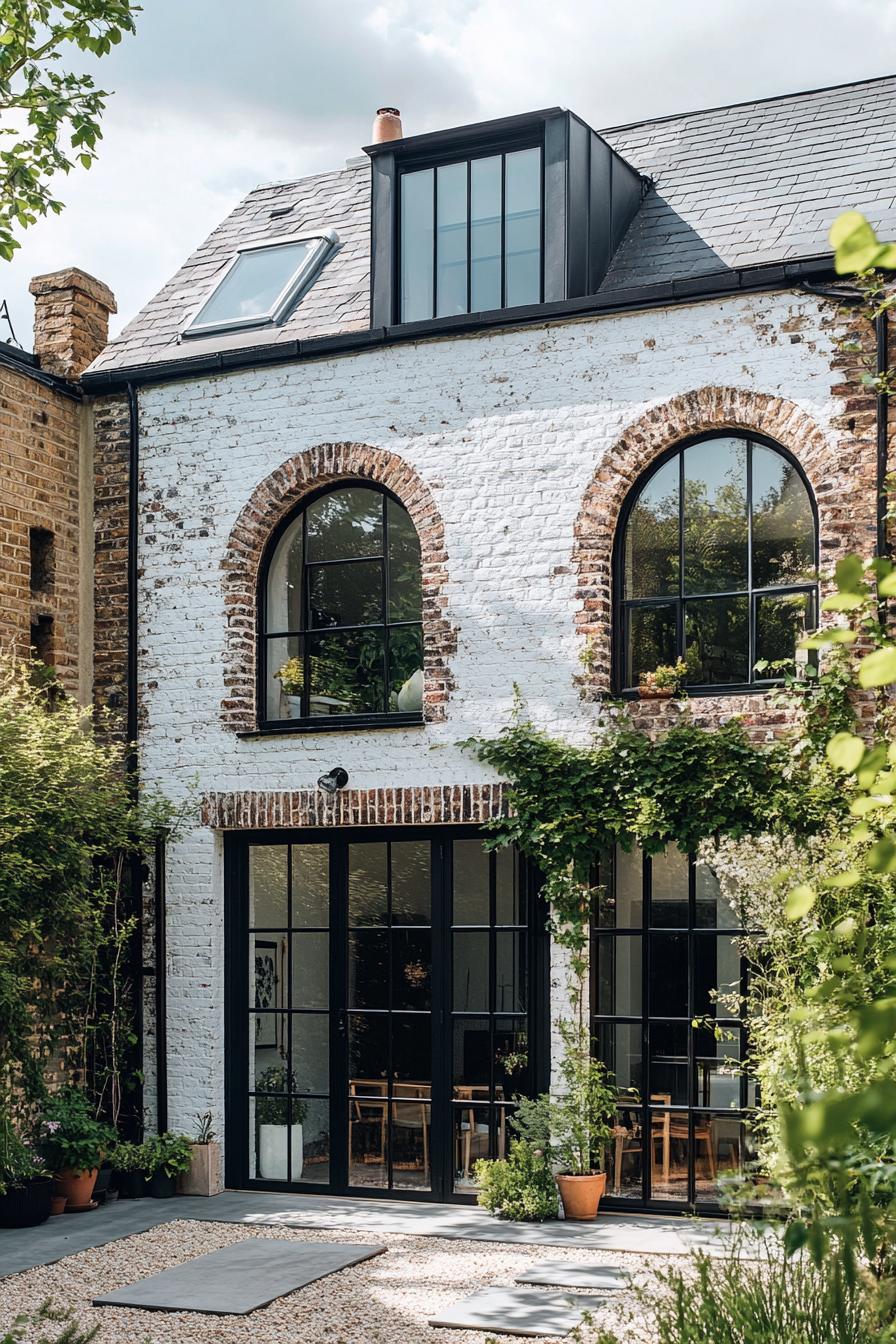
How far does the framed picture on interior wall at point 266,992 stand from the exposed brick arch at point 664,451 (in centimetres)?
281

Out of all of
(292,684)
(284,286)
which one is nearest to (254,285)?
(284,286)

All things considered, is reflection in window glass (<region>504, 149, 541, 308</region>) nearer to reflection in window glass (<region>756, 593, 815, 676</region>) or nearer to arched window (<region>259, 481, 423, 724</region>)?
arched window (<region>259, 481, 423, 724</region>)

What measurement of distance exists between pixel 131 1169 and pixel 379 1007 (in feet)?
6.31

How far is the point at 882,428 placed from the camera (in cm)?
824

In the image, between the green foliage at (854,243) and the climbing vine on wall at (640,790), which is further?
the climbing vine on wall at (640,790)

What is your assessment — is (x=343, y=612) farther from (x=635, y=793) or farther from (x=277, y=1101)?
(x=277, y=1101)

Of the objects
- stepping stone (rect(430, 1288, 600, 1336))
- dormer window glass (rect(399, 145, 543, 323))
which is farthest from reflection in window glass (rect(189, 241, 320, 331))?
stepping stone (rect(430, 1288, 600, 1336))

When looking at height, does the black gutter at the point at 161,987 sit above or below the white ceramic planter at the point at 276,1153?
above

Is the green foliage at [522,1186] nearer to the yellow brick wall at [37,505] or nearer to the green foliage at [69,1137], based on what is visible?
the green foliage at [69,1137]

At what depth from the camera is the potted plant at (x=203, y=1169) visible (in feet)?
31.6

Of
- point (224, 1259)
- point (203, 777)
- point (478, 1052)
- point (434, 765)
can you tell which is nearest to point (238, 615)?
point (203, 777)

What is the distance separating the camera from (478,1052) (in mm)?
9117

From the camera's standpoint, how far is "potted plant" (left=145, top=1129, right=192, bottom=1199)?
31.3ft

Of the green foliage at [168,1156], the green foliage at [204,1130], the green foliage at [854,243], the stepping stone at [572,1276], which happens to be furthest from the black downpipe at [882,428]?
the green foliage at [854,243]
